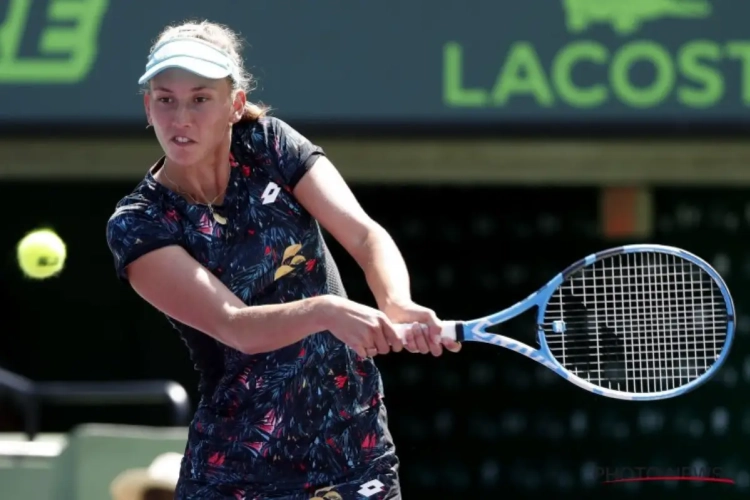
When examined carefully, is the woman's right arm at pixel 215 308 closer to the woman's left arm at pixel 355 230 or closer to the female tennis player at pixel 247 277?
the female tennis player at pixel 247 277

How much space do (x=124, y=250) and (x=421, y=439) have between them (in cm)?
457

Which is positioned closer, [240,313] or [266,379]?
[240,313]

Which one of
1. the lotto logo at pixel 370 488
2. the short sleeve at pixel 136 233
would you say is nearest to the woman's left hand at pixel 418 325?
the lotto logo at pixel 370 488

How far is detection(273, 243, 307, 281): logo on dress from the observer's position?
8.67ft

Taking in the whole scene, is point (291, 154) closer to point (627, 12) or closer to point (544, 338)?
point (544, 338)

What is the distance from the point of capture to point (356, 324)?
2.45 m

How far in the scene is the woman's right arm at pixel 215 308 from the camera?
247 centimetres

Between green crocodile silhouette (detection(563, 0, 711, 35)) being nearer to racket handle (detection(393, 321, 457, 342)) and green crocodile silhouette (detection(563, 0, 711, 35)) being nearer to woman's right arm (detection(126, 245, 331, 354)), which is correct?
racket handle (detection(393, 321, 457, 342))

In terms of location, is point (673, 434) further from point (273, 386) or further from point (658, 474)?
point (273, 386)

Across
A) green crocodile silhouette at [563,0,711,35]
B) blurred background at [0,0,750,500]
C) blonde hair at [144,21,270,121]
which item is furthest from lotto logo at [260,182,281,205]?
green crocodile silhouette at [563,0,711,35]

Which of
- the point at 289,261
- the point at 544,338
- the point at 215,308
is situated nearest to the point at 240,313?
the point at 215,308

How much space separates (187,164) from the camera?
262 cm

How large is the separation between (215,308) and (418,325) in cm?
37

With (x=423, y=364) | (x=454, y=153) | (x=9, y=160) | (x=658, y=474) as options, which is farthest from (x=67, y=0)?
(x=658, y=474)
